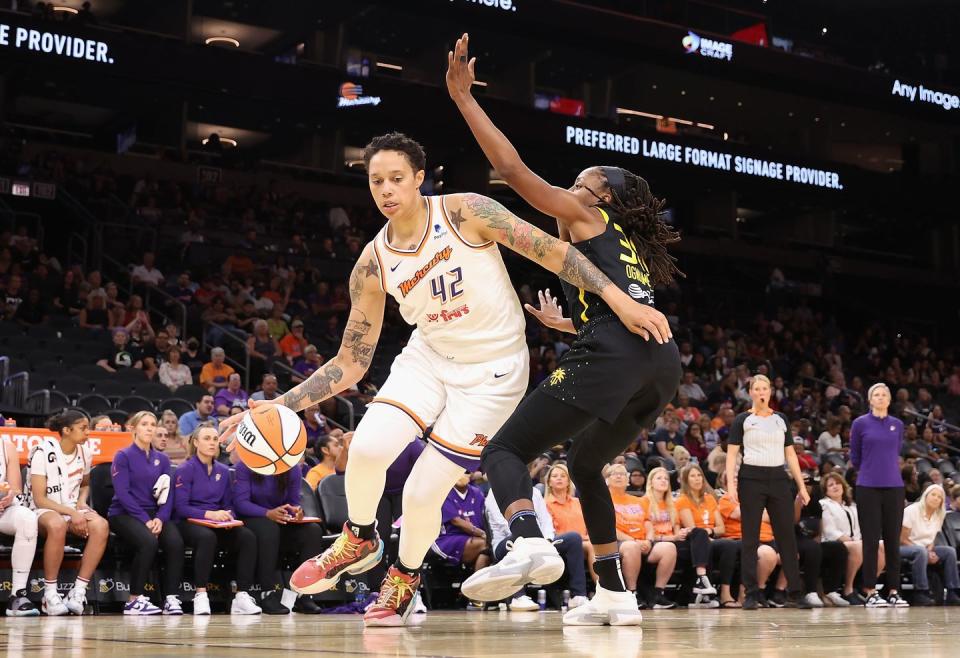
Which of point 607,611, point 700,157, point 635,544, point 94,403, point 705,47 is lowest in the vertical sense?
point 635,544

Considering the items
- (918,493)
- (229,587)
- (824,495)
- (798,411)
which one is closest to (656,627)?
(229,587)

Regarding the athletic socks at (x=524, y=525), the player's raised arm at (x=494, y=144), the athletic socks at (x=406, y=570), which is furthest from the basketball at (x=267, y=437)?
the player's raised arm at (x=494, y=144)

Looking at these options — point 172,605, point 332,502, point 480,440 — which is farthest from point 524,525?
point 332,502

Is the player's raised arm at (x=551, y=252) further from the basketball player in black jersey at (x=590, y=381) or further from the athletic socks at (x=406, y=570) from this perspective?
the athletic socks at (x=406, y=570)

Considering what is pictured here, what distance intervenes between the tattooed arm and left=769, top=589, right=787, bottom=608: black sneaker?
20.6 feet

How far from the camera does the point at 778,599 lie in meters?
10.2

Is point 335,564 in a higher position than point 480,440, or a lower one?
lower

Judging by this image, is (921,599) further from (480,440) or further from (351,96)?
(351,96)

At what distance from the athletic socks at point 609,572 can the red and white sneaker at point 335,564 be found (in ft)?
3.38

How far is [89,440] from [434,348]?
213 inches

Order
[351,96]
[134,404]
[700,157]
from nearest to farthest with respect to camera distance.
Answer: [134,404] < [351,96] < [700,157]

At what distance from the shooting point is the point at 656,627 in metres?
5.06

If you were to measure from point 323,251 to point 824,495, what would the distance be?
12234 mm

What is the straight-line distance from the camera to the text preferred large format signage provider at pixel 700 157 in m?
23.6
